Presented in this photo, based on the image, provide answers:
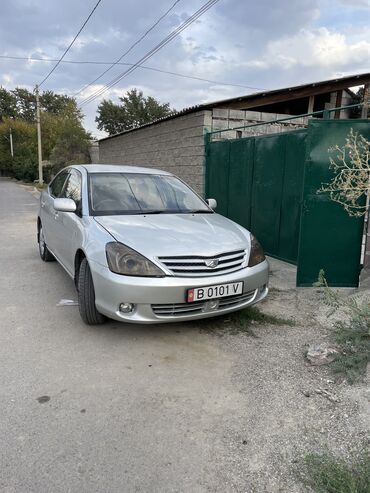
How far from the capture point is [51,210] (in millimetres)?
5219

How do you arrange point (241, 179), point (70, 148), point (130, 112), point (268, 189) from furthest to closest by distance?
point (130, 112), point (70, 148), point (241, 179), point (268, 189)

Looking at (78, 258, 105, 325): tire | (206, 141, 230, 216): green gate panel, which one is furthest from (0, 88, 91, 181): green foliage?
(78, 258, 105, 325): tire

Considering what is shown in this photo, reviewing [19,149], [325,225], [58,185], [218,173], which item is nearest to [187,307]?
[325,225]

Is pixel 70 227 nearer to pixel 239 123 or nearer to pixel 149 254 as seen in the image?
pixel 149 254

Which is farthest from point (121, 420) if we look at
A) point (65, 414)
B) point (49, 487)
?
point (49, 487)

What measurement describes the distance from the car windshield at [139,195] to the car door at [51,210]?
101 centimetres

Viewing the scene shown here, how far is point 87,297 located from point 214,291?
1158 millimetres

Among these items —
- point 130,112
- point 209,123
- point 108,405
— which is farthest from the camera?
point 130,112

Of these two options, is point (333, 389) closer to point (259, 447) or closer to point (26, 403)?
point (259, 447)

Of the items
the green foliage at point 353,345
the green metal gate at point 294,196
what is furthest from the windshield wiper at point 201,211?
the green foliage at point 353,345

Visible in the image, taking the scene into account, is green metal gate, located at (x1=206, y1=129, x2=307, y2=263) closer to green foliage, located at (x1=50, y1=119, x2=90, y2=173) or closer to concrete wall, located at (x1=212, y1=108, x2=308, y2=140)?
concrete wall, located at (x1=212, y1=108, x2=308, y2=140)

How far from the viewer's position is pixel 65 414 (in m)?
2.43

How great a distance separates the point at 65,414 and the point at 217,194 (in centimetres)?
609

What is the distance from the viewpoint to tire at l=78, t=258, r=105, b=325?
348cm
